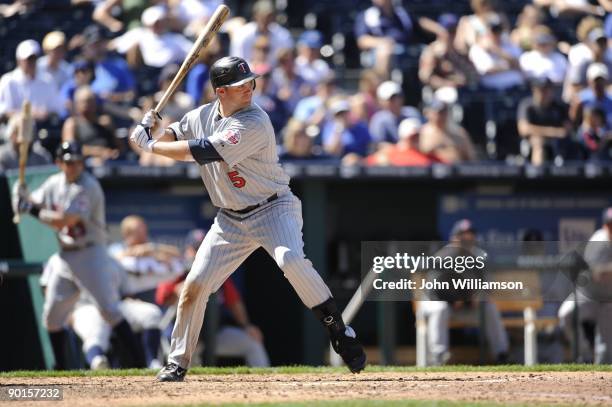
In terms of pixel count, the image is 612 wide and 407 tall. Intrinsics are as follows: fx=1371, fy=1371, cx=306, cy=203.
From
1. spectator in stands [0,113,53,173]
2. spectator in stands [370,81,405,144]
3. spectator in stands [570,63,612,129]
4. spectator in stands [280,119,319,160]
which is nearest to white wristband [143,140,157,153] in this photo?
spectator in stands [0,113,53,173]

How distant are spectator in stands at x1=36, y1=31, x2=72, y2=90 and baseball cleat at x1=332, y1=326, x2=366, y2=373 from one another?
6.33 meters

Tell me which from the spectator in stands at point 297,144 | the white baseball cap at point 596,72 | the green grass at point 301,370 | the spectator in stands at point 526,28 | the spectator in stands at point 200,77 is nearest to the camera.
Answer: the green grass at point 301,370

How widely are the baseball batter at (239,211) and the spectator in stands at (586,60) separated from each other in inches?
294

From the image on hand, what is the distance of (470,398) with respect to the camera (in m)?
6.73

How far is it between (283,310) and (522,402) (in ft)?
21.0

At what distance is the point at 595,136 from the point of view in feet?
44.8

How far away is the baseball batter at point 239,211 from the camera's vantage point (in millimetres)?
7359

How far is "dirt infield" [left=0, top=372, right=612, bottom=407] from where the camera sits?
672cm

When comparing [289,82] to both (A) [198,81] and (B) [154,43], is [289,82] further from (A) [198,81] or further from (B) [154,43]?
(B) [154,43]

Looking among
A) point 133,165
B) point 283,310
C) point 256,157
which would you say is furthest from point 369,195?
point 256,157

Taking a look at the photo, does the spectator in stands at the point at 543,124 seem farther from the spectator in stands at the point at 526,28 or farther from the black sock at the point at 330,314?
the black sock at the point at 330,314

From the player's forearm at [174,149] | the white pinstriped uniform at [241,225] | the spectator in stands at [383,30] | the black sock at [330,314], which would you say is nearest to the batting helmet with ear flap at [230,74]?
the white pinstriped uniform at [241,225]

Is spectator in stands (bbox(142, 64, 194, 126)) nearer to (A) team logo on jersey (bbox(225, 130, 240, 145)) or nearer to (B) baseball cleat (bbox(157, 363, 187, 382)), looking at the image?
(B) baseball cleat (bbox(157, 363, 187, 382))

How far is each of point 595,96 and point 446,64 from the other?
5.20ft
